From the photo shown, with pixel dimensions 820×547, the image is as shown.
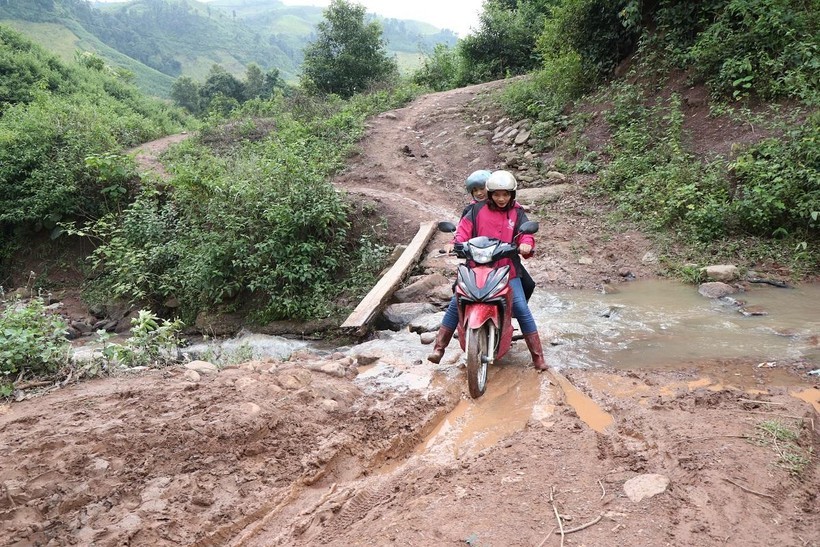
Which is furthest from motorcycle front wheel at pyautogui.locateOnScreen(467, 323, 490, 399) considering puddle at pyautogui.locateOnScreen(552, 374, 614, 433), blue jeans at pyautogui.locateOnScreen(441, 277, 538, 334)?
puddle at pyautogui.locateOnScreen(552, 374, 614, 433)

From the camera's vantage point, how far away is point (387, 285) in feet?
23.3

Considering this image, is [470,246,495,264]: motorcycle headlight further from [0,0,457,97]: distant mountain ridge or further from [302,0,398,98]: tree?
[0,0,457,97]: distant mountain ridge

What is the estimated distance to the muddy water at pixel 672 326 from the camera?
4.82 m

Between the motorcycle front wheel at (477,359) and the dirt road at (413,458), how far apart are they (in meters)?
0.14

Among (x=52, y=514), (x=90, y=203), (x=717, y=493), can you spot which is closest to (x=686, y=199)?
(x=717, y=493)

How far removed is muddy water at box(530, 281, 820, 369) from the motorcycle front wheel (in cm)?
87

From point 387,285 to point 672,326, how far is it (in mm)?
3505

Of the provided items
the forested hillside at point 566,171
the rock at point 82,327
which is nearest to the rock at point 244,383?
the forested hillside at point 566,171

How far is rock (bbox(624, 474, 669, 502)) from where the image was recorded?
8.69 ft

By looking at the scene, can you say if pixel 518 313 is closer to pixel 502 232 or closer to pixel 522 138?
pixel 502 232

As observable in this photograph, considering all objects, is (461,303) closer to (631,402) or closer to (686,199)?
(631,402)

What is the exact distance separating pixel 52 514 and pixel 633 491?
3.12 metres

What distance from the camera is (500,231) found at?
185 inches

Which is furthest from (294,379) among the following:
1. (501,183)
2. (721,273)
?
(721,273)
